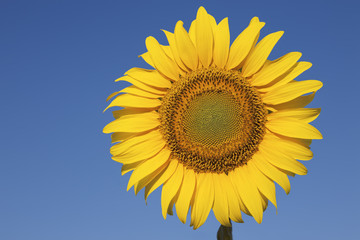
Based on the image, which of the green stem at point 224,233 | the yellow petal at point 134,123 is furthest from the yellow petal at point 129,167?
the green stem at point 224,233

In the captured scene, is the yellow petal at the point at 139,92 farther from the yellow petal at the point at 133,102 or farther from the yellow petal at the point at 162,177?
the yellow petal at the point at 162,177

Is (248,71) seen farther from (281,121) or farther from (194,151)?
(194,151)

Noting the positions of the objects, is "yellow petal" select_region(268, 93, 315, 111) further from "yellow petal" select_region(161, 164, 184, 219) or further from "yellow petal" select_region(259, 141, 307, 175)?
"yellow petal" select_region(161, 164, 184, 219)

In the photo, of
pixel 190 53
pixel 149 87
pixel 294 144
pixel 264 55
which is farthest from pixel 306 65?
pixel 149 87

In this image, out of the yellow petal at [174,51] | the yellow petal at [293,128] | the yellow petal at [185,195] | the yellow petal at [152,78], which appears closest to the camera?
the yellow petal at [293,128]

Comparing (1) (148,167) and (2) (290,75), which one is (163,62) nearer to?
(1) (148,167)

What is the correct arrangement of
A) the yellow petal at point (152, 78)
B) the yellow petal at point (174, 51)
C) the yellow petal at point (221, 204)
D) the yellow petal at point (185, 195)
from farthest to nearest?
the yellow petal at point (152, 78), the yellow petal at point (174, 51), the yellow petal at point (185, 195), the yellow petal at point (221, 204)

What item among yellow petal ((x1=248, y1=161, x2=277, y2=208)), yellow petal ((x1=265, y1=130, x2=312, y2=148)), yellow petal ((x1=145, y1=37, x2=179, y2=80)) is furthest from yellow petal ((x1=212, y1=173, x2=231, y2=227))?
yellow petal ((x1=145, y1=37, x2=179, y2=80))

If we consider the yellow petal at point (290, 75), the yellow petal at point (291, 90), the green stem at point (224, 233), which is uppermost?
the yellow petal at point (290, 75)
